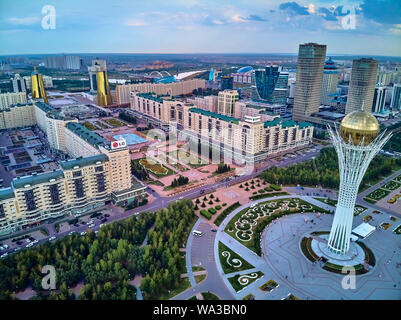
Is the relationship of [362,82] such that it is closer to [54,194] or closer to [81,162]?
[81,162]

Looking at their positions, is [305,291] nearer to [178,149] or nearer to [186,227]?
[186,227]

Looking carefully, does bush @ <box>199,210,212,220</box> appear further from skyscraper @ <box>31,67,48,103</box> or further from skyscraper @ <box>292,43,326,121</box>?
skyscraper @ <box>31,67,48,103</box>

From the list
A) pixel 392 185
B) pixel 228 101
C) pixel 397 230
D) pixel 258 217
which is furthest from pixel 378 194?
A: pixel 228 101

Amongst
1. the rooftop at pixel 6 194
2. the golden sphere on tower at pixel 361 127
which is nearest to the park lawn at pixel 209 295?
the golden sphere on tower at pixel 361 127

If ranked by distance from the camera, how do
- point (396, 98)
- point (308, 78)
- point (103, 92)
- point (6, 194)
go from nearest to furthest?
1. point (6, 194)
2. point (308, 78)
3. point (396, 98)
4. point (103, 92)

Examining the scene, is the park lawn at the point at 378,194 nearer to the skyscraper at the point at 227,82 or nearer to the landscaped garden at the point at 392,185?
the landscaped garden at the point at 392,185

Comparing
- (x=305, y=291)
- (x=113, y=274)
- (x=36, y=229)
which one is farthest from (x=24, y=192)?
(x=305, y=291)
